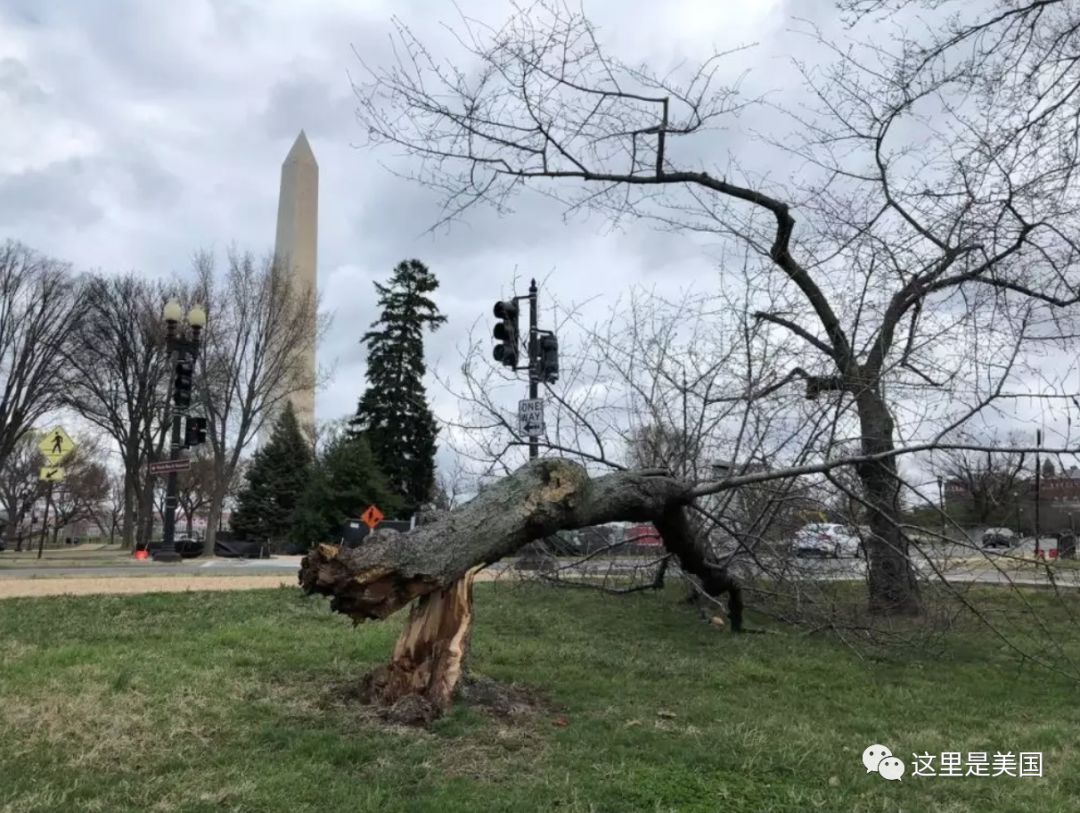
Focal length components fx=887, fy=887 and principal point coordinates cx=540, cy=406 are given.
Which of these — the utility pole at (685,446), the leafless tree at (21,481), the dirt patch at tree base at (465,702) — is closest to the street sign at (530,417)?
the utility pole at (685,446)

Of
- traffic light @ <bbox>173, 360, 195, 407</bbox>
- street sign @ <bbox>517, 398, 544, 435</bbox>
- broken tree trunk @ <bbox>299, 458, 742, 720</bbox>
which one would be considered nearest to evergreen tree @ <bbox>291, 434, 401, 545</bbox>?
traffic light @ <bbox>173, 360, 195, 407</bbox>

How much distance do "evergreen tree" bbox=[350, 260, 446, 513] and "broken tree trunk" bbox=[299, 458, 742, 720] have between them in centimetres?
3278

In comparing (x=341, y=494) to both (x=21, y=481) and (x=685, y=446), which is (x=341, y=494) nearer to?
(x=21, y=481)

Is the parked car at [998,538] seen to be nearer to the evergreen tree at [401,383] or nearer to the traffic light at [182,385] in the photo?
the traffic light at [182,385]

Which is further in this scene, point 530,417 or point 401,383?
point 401,383

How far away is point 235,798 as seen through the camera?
366 cm

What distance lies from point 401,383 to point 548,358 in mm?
31255

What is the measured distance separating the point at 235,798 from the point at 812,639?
6273 mm

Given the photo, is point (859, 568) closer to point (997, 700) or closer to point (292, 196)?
point (997, 700)

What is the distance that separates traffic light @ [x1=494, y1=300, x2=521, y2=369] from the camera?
827 centimetres

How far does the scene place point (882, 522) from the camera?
289 inches

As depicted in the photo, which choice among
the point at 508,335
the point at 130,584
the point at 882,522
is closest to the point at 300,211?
the point at 130,584

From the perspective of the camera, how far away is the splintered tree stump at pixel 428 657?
204 inches

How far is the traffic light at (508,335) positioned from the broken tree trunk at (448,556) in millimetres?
2628
